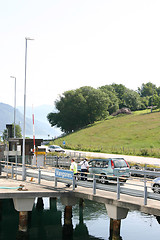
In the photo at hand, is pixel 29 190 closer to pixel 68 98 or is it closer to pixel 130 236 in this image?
pixel 130 236

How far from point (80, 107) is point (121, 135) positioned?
2844 cm

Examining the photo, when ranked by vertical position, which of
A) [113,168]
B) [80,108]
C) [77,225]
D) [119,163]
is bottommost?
[77,225]

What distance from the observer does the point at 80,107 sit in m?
124

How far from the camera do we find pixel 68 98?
126 m

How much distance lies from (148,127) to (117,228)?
84957mm

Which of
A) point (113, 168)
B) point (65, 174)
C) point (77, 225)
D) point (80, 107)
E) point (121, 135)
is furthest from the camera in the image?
point (80, 107)

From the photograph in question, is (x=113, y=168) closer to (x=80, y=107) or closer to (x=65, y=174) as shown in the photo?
(x=65, y=174)

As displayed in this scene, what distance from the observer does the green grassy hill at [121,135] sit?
8388 cm

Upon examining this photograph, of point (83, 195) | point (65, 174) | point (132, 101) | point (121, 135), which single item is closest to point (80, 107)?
point (121, 135)

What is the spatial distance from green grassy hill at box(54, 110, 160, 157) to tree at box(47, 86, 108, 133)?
459 cm

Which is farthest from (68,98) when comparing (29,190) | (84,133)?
(29,190)

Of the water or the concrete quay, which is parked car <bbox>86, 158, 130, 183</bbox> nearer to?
the water

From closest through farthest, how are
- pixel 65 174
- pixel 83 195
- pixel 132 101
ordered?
pixel 83 195 → pixel 65 174 → pixel 132 101

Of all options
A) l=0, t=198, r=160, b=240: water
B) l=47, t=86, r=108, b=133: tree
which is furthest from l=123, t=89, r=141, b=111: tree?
l=0, t=198, r=160, b=240: water
